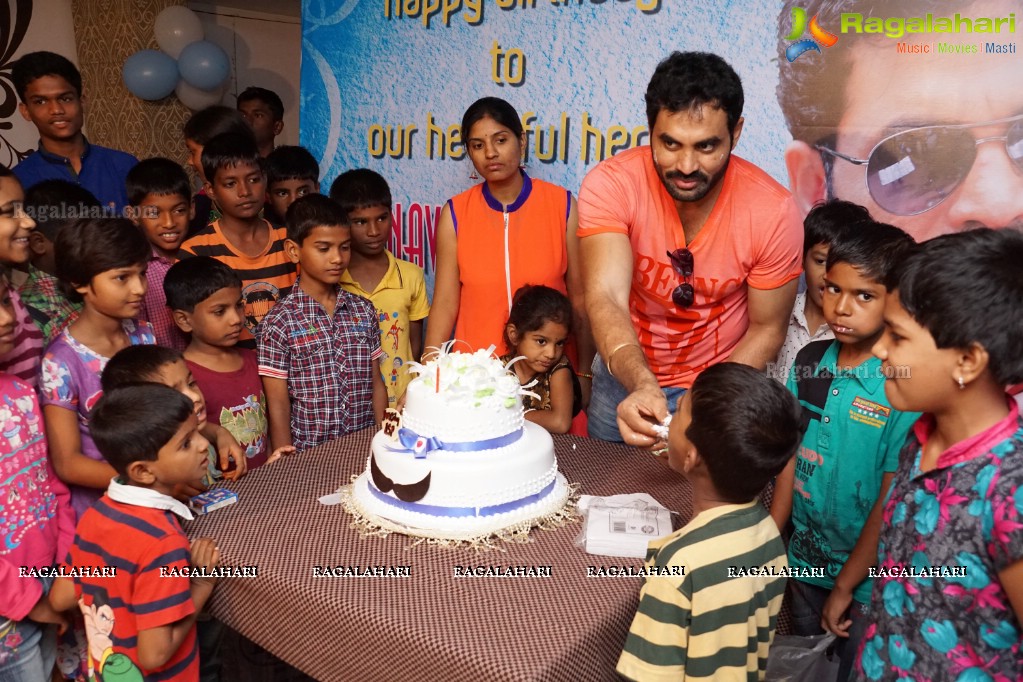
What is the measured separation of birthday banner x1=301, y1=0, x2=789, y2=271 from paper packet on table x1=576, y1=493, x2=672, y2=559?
2.02 meters

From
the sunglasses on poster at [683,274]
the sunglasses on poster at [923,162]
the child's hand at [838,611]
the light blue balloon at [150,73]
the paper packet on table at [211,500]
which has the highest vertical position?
the light blue balloon at [150,73]

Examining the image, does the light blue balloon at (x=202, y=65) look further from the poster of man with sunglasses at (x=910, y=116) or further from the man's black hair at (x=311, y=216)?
the poster of man with sunglasses at (x=910, y=116)

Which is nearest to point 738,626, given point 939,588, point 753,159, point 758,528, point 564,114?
point 758,528

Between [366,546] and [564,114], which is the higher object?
[564,114]

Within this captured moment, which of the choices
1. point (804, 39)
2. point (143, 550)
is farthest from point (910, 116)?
point (143, 550)

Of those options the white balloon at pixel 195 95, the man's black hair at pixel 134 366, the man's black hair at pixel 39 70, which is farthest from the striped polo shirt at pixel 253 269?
the white balloon at pixel 195 95

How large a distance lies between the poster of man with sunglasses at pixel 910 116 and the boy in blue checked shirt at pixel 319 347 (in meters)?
2.04

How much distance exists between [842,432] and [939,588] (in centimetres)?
69

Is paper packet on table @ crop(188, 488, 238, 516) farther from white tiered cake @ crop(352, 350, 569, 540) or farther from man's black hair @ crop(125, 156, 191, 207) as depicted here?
man's black hair @ crop(125, 156, 191, 207)

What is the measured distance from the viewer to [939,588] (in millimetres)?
1503

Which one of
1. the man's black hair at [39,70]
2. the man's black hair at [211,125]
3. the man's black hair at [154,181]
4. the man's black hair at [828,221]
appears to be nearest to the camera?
the man's black hair at [828,221]

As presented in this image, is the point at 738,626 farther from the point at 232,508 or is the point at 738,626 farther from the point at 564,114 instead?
the point at 564,114

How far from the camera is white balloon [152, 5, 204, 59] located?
22.1 ft

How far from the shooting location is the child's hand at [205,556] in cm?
189
